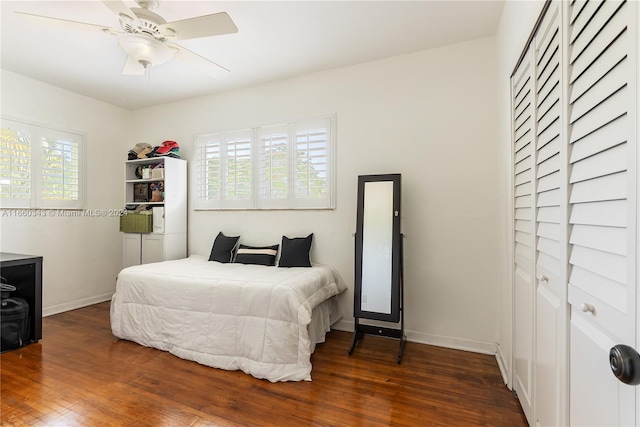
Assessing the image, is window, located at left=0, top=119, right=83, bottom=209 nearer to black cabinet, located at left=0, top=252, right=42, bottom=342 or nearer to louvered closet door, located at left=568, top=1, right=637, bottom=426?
black cabinet, located at left=0, top=252, right=42, bottom=342

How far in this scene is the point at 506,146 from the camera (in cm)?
230

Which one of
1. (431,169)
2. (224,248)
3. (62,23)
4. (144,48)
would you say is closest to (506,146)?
(431,169)

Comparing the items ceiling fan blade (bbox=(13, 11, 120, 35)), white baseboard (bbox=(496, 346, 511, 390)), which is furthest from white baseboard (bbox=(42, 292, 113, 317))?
white baseboard (bbox=(496, 346, 511, 390))

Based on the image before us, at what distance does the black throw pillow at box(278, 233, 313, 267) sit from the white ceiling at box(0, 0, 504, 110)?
6.12 feet

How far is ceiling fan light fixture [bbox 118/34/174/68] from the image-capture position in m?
2.08

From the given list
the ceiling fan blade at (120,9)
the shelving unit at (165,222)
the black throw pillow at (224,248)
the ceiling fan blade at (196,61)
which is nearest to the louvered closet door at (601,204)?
the ceiling fan blade at (120,9)

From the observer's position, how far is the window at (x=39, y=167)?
3389 mm

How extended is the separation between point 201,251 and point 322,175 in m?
2.01

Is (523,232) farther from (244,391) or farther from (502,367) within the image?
(244,391)

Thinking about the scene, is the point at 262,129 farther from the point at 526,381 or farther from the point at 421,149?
the point at 526,381

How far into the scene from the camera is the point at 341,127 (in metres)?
3.31

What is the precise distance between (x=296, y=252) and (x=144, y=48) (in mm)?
2169

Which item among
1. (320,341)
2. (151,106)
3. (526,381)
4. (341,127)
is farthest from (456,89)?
(151,106)

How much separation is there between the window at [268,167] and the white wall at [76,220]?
1408mm
